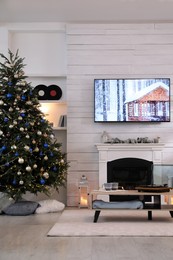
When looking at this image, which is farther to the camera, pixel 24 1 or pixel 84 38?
pixel 84 38

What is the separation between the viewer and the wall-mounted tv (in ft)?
24.6

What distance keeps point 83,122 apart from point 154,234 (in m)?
3.43

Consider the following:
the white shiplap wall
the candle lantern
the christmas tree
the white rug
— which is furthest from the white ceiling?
the white rug

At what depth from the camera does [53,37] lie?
26.1 ft

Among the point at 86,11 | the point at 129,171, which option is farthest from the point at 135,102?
the point at 86,11

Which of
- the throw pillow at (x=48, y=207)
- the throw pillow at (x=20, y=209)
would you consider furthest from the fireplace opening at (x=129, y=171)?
the throw pillow at (x=20, y=209)

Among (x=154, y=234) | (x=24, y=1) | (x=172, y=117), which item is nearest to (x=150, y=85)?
(x=172, y=117)

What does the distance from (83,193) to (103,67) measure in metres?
2.18

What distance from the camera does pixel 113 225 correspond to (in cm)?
518

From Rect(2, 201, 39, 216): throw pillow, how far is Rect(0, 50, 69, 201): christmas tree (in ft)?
0.41

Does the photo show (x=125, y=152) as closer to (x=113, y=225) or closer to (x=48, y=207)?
(x=48, y=207)

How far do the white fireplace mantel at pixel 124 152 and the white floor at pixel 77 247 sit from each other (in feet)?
8.97

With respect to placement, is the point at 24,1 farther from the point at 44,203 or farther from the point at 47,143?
the point at 44,203

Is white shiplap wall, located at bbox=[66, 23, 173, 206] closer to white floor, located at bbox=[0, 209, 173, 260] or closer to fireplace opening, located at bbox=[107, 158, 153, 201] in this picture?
fireplace opening, located at bbox=[107, 158, 153, 201]
